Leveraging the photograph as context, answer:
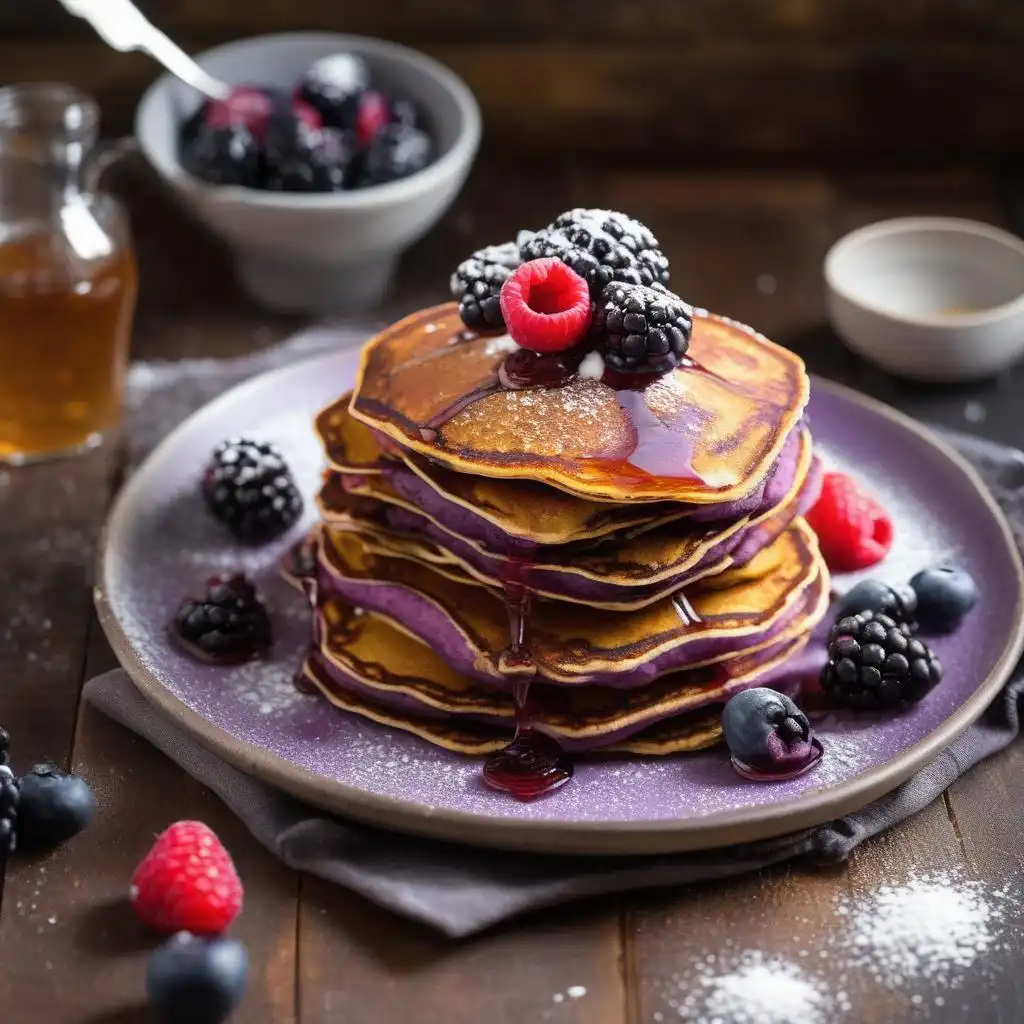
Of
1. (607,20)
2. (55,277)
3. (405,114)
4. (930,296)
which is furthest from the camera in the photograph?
(607,20)

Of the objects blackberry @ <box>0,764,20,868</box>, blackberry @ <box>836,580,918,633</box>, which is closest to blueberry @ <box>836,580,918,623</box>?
blackberry @ <box>836,580,918,633</box>

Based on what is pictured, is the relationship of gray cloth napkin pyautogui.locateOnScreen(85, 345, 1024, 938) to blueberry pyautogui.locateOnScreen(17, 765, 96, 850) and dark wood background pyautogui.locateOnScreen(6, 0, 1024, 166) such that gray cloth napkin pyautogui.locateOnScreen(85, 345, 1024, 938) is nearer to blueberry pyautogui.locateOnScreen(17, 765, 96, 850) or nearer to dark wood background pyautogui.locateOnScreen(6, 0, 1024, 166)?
blueberry pyautogui.locateOnScreen(17, 765, 96, 850)

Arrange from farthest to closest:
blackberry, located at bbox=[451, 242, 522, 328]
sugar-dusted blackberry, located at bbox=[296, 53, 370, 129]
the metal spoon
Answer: sugar-dusted blackberry, located at bbox=[296, 53, 370, 129]
the metal spoon
blackberry, located at bbox=[451, 242, 522, 328]

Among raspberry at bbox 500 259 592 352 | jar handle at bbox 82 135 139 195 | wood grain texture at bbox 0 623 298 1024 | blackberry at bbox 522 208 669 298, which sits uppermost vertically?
blackberry at bbox 522 208 669 298

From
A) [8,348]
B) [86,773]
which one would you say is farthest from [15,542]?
[86,773]

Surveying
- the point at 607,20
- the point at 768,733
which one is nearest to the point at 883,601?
the point at 768,733

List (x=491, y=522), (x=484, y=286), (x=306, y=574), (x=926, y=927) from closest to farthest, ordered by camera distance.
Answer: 1. (x=926, y=927)
2. (x=491, y=522)
3. (x=484, y=286)
4. (x=306, y=574)

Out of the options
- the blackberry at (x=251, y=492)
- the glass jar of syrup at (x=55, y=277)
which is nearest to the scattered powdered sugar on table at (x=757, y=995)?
the blackberry at (x=251, y=492)

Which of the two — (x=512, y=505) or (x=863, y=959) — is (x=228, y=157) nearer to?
(x=512, y=505)
